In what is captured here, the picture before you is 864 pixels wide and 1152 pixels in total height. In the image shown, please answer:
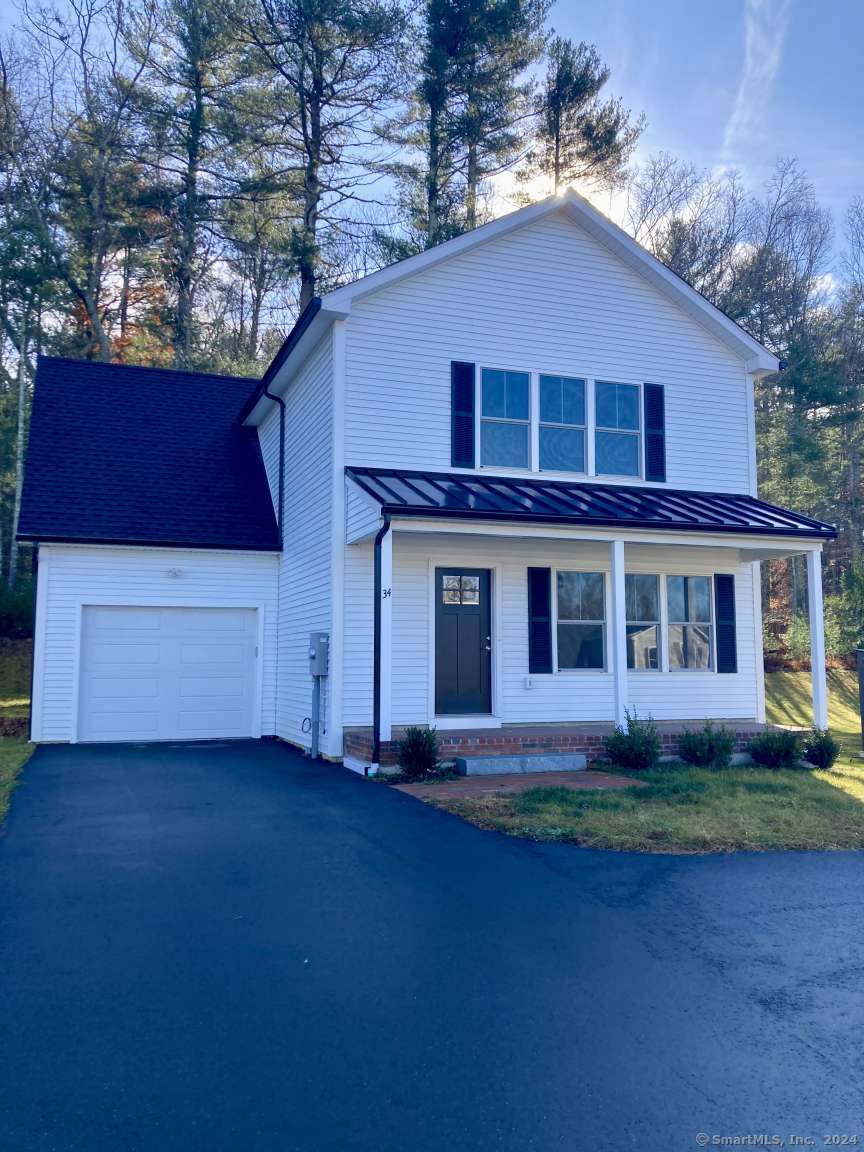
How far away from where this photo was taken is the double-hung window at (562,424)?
492 inches

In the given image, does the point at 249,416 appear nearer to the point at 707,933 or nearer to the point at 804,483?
the point at 707,933

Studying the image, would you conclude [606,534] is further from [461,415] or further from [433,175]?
[433,175]

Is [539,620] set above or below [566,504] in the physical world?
below

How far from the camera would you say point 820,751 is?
34.8 ft

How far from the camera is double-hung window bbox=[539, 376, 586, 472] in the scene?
12.5 m

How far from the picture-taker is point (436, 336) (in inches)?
475

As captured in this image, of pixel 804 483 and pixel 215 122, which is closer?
pixel 215 122

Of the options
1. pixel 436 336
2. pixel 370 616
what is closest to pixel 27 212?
pixel 436 336

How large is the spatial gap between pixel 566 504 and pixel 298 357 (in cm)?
437

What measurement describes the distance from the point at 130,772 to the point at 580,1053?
7497mm

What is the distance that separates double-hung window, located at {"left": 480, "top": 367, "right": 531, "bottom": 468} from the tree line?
37.4 feet

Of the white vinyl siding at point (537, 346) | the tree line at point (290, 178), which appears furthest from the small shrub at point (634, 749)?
the tree line at point (290, 178)

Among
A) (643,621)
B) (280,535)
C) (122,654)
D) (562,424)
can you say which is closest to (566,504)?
(562,424)

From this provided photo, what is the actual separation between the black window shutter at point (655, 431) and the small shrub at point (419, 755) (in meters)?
5.60
